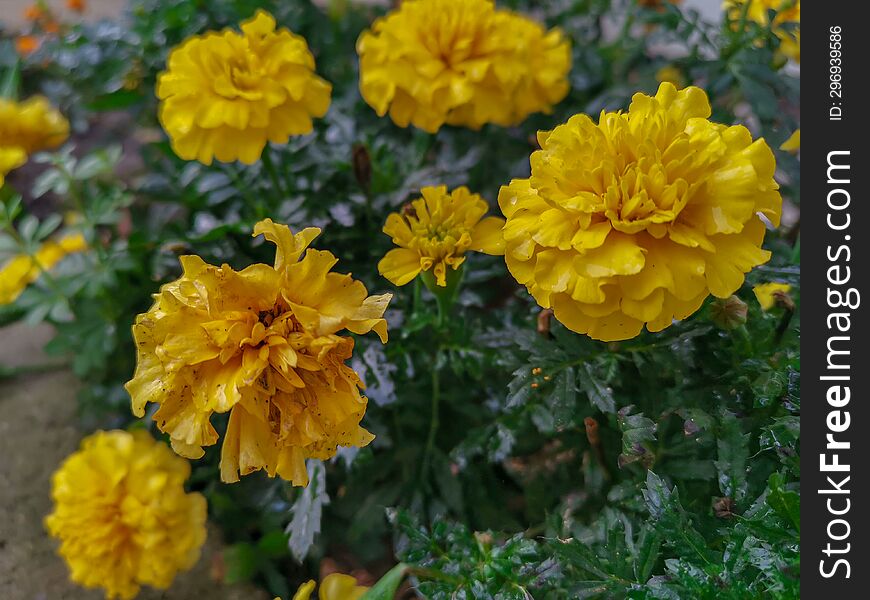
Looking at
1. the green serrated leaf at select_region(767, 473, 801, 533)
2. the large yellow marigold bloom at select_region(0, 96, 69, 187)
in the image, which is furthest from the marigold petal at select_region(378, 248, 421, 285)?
the large yellow marigold bloom at select_region(0, 96, 69, 187)

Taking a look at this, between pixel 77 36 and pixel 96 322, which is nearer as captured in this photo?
pixel 96 322

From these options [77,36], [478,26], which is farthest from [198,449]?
[77,36]

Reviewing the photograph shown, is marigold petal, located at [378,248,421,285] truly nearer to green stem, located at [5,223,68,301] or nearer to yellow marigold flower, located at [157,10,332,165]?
yellow marigold flower, located at [157,10,332,165]

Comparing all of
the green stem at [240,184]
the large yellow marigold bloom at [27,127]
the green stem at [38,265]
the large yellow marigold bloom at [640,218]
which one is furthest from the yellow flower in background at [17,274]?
the large yellow marigold bloom at [640,218]

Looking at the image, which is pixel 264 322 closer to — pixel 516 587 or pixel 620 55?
pixel 516 587

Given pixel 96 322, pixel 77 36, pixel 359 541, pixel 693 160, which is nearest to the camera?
pixel 693 160

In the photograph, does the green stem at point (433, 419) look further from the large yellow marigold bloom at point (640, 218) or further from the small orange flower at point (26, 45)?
the small orange flower at point (26, 45)

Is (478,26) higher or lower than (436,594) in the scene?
higher

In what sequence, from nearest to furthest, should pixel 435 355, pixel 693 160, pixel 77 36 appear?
pixel 693 160, pixel 435 355, pixel 77 36
